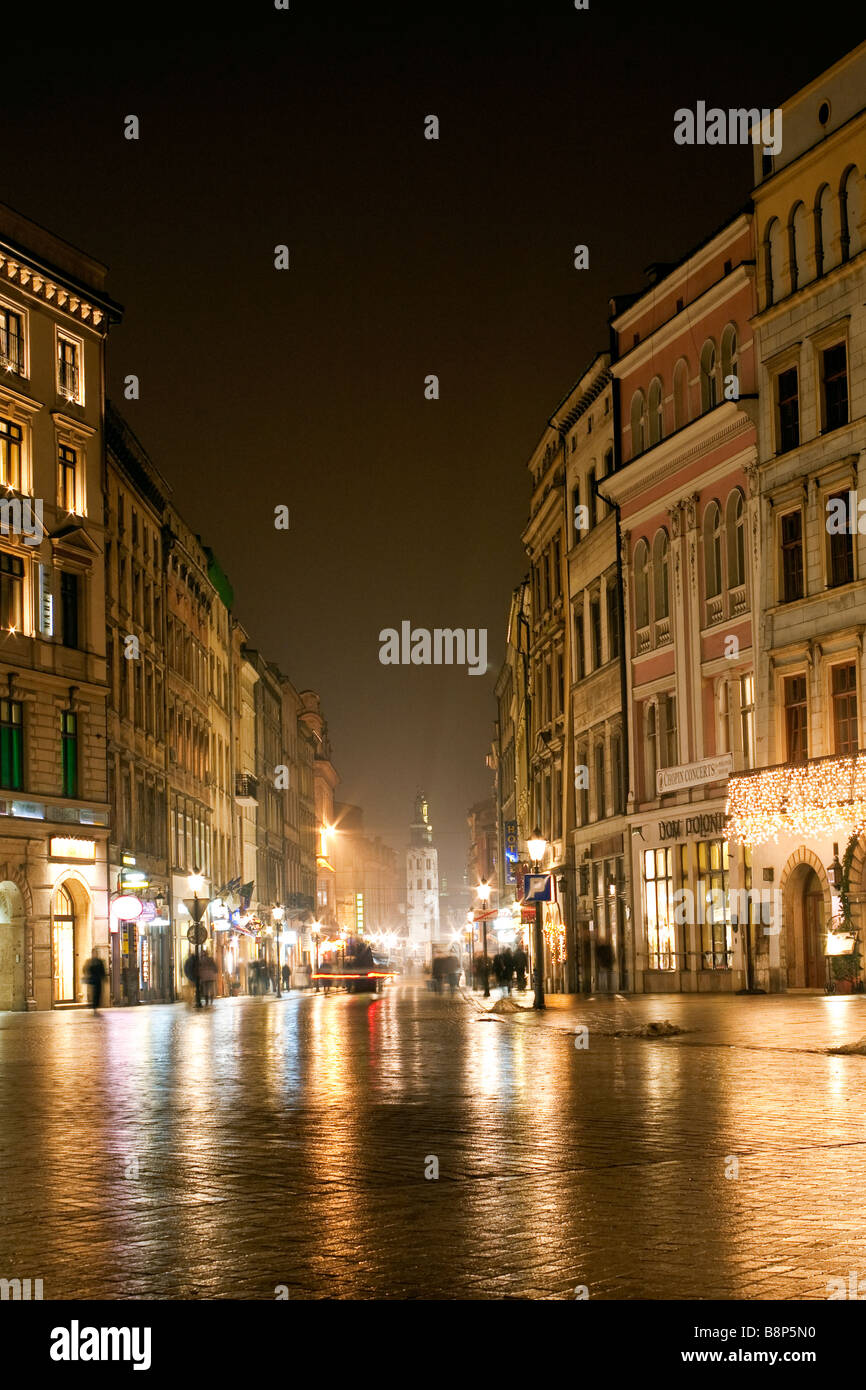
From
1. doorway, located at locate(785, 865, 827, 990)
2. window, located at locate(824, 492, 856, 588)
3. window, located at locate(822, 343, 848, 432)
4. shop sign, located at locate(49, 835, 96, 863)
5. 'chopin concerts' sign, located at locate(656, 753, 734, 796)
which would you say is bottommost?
doorway, located at locate(785, 865, 827, 990)

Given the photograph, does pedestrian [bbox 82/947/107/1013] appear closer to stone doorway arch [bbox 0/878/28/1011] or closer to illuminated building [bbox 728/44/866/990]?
stone doorway arch [bbox 0/878/28/1011]

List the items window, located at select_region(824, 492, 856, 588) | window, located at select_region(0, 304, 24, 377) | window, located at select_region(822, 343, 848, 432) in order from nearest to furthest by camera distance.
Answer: window, located at select_region(824, 492, 856, 588) → window, located at select_region(822, 343, 848, 432) → window, located at select_region(0, 304, 24, 377)

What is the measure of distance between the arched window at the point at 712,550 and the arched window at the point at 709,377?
2.62m

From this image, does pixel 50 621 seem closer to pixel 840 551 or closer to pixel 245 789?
pixel 840 551

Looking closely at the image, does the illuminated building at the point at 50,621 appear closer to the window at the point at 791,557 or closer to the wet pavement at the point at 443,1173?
the window at the point at 791,557

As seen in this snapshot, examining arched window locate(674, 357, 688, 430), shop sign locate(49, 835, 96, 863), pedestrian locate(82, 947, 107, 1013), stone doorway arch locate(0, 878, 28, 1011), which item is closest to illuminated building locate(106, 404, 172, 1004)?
shop sign locate(49, 835, 96, 863)

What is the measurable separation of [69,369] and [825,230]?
77.8 feet

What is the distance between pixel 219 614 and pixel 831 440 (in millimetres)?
54005

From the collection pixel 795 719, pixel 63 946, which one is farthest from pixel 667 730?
pixel 63 946

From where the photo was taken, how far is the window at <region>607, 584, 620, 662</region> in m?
52.9

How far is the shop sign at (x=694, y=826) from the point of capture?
147 ft

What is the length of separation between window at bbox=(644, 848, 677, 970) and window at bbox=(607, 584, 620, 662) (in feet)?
21.7

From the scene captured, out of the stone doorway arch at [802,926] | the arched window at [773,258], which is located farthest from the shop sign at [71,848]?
the arched window at [773,258]

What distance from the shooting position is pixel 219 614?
292 ft
